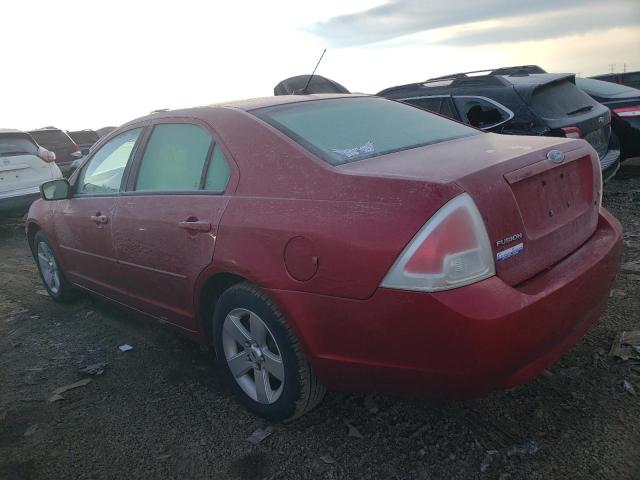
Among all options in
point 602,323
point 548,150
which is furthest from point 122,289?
point 602,323

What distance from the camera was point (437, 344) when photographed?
2.04 m

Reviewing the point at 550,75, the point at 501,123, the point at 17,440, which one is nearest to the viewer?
the point at 17,440

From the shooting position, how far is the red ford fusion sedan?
79.9 inches

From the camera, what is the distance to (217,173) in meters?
2.92

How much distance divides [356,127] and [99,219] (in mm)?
1950

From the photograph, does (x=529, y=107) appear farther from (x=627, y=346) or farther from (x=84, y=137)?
(x=84, y=137)

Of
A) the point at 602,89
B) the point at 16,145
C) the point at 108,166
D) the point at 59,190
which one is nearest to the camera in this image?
the point at 108,166

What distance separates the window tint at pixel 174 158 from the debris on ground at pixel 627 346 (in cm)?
245

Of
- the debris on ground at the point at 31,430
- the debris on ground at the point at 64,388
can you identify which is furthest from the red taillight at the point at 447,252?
the debris on ground at the point at 64,388

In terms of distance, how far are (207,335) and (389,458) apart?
1.23 m

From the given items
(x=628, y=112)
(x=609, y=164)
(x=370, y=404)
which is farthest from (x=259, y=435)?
(x=628, y=112)

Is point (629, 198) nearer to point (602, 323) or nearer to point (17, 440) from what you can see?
point (602, 323)

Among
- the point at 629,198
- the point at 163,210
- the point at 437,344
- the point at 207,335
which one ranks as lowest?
the point at 629,198

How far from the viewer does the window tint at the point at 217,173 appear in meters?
2.86
